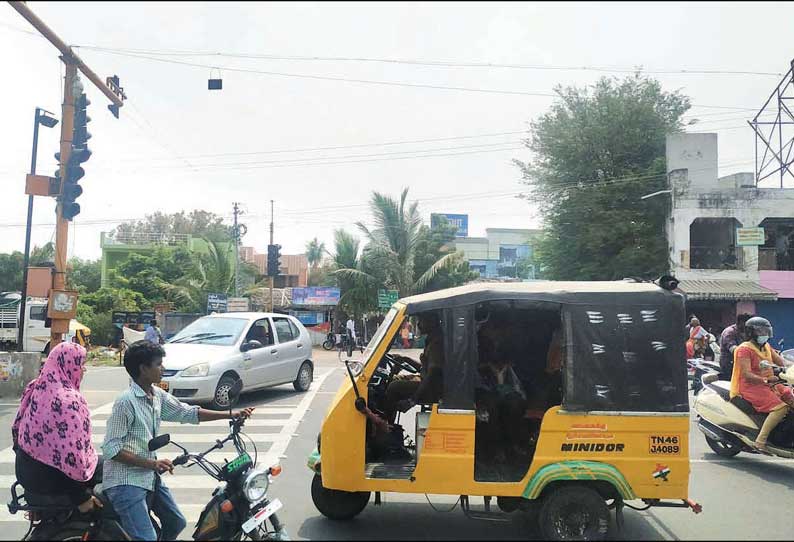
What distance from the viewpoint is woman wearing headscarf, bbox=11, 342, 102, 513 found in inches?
124

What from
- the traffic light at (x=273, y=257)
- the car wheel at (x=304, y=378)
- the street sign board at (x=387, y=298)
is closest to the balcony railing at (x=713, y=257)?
the street sign board at (x=387, y=298)

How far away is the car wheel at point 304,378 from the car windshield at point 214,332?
191 cm

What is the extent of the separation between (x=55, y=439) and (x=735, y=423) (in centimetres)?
675

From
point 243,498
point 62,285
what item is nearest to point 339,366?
point 62,285

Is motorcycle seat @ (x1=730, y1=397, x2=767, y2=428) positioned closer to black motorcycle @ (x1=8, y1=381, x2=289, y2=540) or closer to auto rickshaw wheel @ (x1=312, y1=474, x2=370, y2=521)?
auto rickshaw wheel @ (x1=312, y1=474, x2=370, y2=521)

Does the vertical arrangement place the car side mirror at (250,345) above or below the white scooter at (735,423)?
above

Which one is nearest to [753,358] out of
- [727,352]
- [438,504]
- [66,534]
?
[727,352]

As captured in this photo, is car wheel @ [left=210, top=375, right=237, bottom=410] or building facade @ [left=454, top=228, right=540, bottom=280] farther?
building facade @ [left=454, top=228, right=540, bottom=280]

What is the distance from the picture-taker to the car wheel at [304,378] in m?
12.2

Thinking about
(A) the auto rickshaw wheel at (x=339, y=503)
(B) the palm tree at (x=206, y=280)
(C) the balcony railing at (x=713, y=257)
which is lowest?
(A) the auto rickshaw wheel at (x=339, y=503)

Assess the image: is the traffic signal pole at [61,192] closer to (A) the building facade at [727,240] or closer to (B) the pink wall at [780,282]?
(A) the building facade at [727,240]

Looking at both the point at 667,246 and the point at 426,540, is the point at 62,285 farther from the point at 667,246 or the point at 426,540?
the point at 667,246

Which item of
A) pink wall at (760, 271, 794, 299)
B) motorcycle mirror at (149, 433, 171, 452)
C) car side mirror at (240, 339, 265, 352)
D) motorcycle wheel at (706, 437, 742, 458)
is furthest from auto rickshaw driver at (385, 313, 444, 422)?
pink wall at (760, 271, 794, 299)

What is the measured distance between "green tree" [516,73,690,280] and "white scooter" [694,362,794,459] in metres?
18.1
